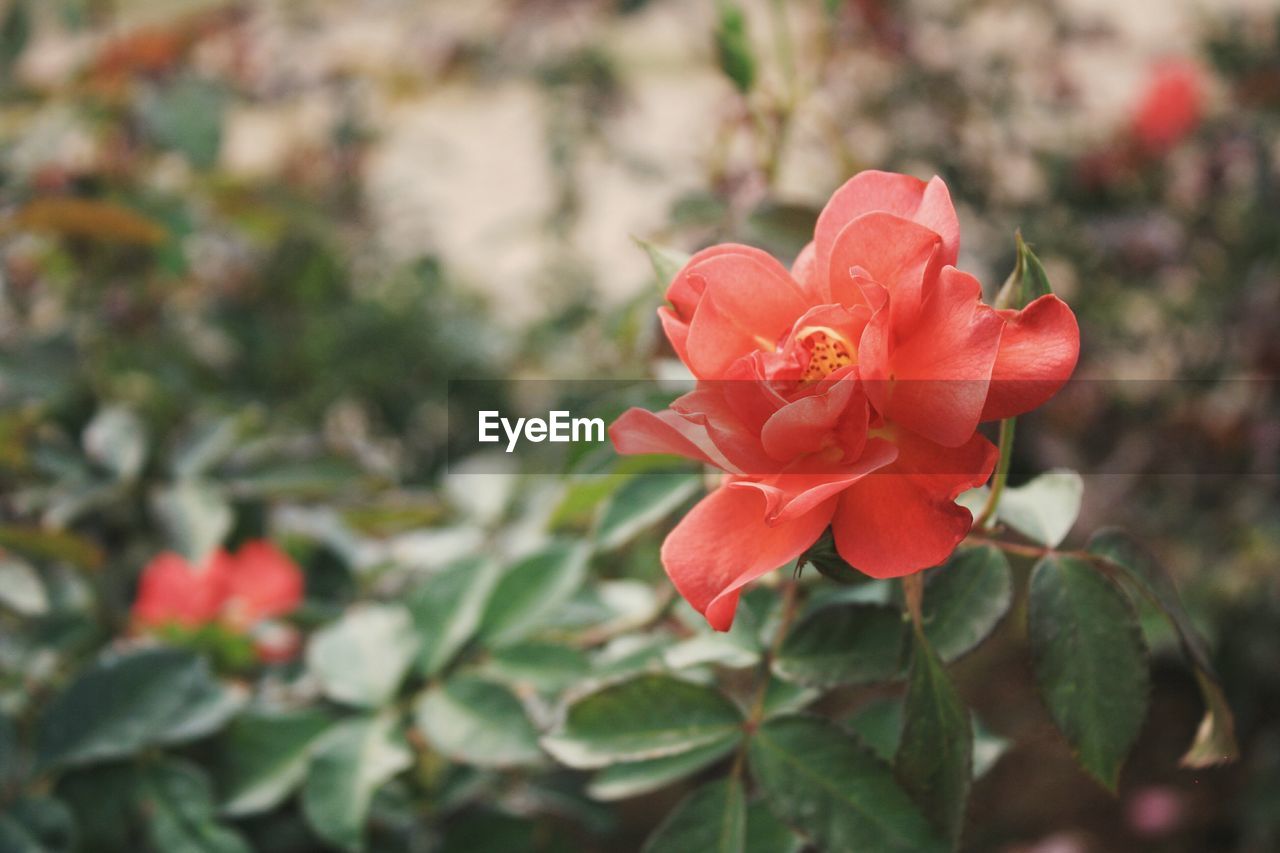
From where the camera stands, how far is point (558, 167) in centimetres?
157

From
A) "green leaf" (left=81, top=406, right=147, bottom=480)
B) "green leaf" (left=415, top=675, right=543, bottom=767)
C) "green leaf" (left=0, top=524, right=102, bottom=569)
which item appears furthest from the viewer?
"green leaf" (left=81, top=406, right=147, bottom=480)

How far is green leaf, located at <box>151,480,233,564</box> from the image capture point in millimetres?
692

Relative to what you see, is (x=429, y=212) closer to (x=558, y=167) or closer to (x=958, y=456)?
(x=558, y=167)

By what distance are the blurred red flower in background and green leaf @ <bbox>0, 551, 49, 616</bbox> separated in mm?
88

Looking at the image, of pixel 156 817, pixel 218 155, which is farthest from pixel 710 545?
pixel 218 155

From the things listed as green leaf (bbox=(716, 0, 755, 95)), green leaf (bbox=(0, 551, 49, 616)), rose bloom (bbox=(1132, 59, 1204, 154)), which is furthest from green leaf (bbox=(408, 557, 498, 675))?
A: rose bloom (bbox=(1132, 59, 1204, 154))

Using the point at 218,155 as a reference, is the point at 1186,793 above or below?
below

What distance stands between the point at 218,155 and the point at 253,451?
0.41 m

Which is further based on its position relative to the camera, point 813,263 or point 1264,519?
point 1264,519

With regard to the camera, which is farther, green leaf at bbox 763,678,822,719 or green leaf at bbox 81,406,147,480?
green leaf at bbox 81,406,147,480

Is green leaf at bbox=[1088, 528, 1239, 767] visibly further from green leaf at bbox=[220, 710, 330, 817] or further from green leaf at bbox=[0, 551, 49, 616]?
green leaf at bbox=[0, 551, 49, 616]

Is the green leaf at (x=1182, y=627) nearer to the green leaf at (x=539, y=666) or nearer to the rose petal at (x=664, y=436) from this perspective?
the rose petal at (x=664, y=436)

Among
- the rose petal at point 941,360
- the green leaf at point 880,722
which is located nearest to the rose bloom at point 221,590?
the green leaf at point 880,722

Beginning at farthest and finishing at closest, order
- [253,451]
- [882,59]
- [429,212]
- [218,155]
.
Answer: [429,212] → [882,59] → [218,155] → [253,451]
